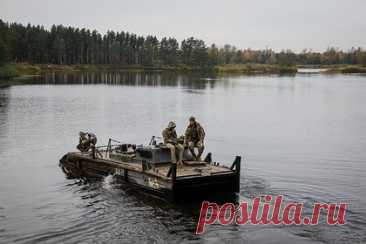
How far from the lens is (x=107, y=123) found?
147ft

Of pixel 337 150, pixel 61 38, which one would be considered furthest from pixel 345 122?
pixel 61 38

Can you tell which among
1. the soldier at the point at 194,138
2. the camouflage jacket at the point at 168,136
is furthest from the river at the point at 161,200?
the soldier at the point at 194,138

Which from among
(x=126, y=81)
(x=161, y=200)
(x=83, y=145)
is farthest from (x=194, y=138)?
(x=126, y=81)

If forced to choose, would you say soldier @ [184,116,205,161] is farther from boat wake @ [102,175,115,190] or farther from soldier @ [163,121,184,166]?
boat wake @ [102,175,115,190]

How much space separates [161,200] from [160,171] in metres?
1.29

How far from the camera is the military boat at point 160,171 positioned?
63.0ft

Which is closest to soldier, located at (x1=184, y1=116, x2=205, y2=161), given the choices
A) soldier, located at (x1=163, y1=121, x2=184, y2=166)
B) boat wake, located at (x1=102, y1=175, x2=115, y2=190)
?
soldier, located at (x1=163, y1=121, x2=184, y2=166)

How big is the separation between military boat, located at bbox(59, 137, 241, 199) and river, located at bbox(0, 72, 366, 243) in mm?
642

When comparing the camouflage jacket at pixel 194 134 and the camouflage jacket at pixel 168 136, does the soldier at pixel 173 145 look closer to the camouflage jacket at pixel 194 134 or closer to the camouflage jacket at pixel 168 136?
the camouflage jacket at pixel 168 136

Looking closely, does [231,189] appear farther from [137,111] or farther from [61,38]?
[61,38]

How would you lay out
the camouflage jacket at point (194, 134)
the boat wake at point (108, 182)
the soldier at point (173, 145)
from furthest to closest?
the boat wake at point (108, 182)
the camouflage jacket at point (194, 134)
the soldier at point (173, 145)

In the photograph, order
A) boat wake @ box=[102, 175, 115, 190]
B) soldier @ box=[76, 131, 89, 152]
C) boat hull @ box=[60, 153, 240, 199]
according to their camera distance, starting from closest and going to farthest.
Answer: boat hull @ box=[60, 153, 240, 199] → boat wake @ box=[102, 175, 115, 190] → soldier @ box=[76, 131, 89, 152]

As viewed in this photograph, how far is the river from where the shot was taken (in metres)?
16.8

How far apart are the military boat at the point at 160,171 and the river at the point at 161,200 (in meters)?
0.64
